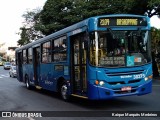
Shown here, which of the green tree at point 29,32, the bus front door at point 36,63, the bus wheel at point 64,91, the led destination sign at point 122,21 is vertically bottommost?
the bus wheel at point 64,91

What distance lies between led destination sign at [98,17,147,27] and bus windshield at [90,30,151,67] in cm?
27

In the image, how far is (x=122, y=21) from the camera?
36.7 ft

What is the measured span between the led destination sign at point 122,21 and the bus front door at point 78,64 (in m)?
0.95

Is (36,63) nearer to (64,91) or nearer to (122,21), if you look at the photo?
(64,91)

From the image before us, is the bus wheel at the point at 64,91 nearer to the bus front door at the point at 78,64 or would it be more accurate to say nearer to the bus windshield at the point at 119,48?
the bus front door at the point at 78,64

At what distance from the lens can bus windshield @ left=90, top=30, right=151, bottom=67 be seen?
10734 mm

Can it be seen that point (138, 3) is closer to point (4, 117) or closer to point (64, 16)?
point (64, 16)

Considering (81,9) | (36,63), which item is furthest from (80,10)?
(36,63)

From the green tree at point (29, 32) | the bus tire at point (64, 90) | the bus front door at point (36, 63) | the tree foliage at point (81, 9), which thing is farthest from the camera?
the green tree at point (29, 32)

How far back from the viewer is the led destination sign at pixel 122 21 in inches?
431

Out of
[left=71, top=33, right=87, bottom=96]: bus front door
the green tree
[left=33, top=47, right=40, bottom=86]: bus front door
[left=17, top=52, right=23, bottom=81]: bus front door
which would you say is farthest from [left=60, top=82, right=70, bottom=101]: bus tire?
the green tree

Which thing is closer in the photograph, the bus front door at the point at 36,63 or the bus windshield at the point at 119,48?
the bus windshield at the point at 119,48

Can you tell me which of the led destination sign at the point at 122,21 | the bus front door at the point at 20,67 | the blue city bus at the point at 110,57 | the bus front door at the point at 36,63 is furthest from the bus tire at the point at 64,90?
the bus front door at the point at 20,67

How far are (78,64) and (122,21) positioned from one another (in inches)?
86.3
